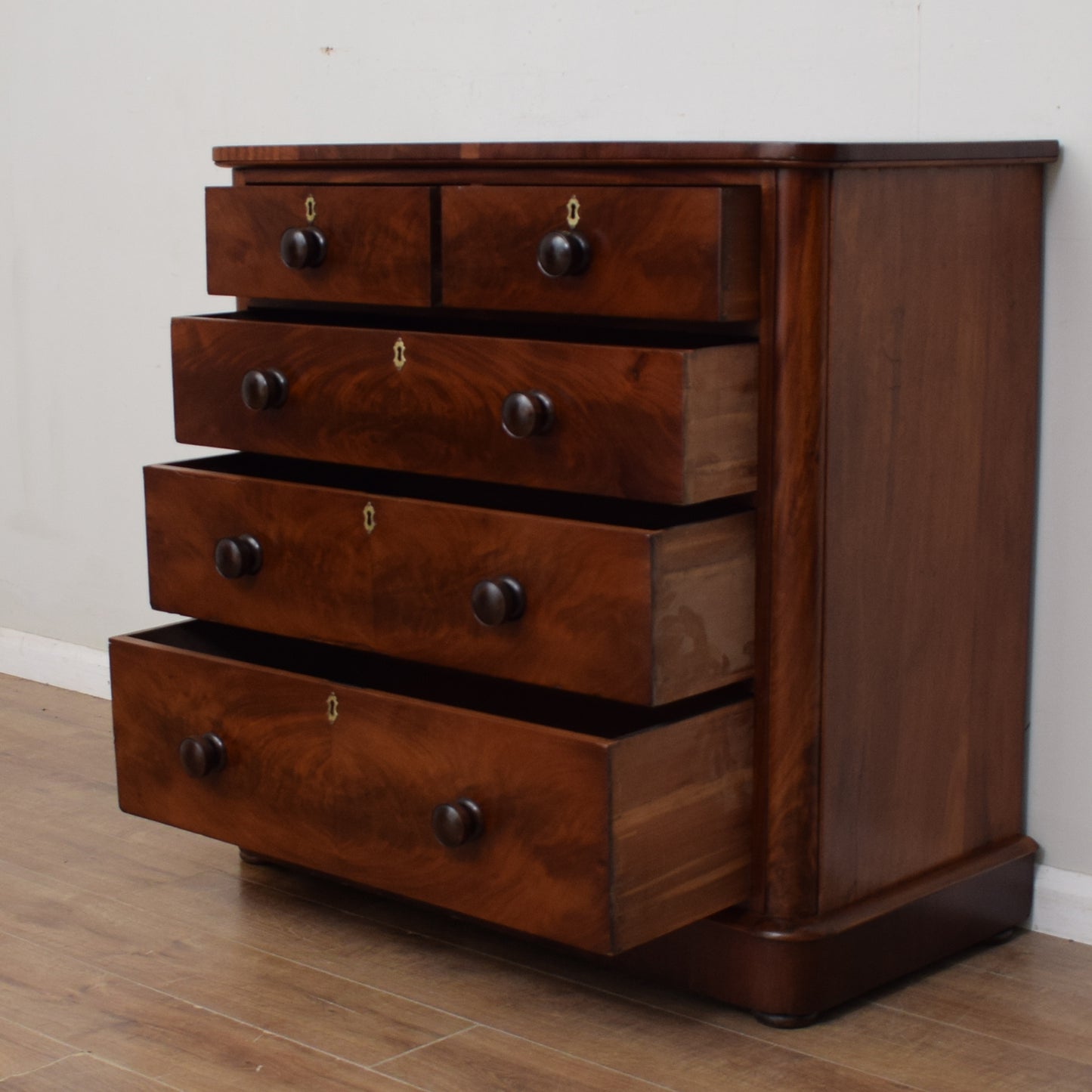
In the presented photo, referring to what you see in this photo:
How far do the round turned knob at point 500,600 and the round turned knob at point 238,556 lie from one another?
32 cm

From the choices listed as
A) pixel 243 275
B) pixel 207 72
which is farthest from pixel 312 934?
pixel 207 72

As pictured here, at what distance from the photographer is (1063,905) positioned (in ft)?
6.30

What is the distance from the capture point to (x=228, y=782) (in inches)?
73.7

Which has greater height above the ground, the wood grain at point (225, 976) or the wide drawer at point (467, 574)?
the wide drawer at point (467, 574)

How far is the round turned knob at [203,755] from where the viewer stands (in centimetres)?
185

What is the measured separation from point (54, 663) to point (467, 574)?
4.95 feet

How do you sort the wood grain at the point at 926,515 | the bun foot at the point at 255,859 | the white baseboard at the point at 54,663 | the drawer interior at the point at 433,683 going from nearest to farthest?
the wood grain at the point at 926,515 < the drawer interior at the point at 433,683 < the bun foot at the point at 255,859 < the white baseboard at the point at 54,663

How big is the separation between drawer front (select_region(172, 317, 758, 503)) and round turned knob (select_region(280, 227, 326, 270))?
0.21 ft

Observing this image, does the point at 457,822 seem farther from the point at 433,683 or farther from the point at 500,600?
the point at 433,683

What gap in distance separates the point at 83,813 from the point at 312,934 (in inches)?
20.5

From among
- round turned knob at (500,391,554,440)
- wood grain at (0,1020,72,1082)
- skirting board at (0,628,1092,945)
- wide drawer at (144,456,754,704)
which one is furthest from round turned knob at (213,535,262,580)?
skirting board at (0,628,1092,945)

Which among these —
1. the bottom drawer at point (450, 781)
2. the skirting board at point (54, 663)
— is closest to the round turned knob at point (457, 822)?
the bottom drawer at point (450, 781)

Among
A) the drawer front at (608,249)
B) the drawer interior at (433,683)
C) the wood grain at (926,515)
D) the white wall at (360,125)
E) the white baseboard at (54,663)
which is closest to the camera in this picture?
the drawer front at (608,249)

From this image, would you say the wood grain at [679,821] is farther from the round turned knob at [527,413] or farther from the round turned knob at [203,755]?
the round turned knob at [203,755]
